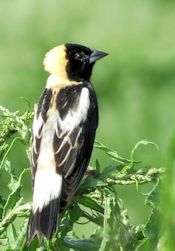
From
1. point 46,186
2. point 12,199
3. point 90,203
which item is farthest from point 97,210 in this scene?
point 46,186

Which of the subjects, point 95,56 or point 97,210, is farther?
point 95,56

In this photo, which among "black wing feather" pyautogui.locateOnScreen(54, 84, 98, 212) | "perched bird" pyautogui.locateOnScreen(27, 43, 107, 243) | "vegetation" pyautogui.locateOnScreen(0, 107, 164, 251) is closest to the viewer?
"vegetation" pyautogui.locateOnScreen(0, 107, 164, 251)

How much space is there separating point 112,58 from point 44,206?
6.29 metres

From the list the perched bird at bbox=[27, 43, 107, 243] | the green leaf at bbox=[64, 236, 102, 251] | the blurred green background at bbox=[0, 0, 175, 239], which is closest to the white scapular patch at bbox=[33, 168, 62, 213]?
the perched bird at bbox=[27, 43, 107, 243]

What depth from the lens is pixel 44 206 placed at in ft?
10.5

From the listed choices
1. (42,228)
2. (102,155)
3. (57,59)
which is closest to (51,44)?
(102,155)

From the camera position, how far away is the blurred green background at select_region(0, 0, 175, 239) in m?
8.36

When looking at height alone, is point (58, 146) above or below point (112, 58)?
above

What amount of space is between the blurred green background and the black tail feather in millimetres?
4058

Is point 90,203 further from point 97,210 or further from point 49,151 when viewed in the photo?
point 49,151

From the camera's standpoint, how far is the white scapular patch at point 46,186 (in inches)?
126

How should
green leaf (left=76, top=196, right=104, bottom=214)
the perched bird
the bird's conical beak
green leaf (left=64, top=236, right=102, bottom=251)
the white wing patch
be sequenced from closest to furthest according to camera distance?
1. green leaf (left=64, top=236, right=102, bottom=251)
2. green leaf (left=76, top=196, right=104, bottom=214)
3. the perched bird
4. the white wing patch
5. the bird's conical beak

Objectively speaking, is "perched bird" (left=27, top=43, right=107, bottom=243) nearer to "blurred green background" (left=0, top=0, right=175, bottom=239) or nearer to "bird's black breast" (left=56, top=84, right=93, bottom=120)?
"bird's black breast" (left=56, top=84, right=93, bottom=120)

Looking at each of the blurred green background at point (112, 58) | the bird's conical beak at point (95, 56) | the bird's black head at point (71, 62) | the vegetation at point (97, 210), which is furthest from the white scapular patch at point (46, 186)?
the blurred green background at point (112, 58)
